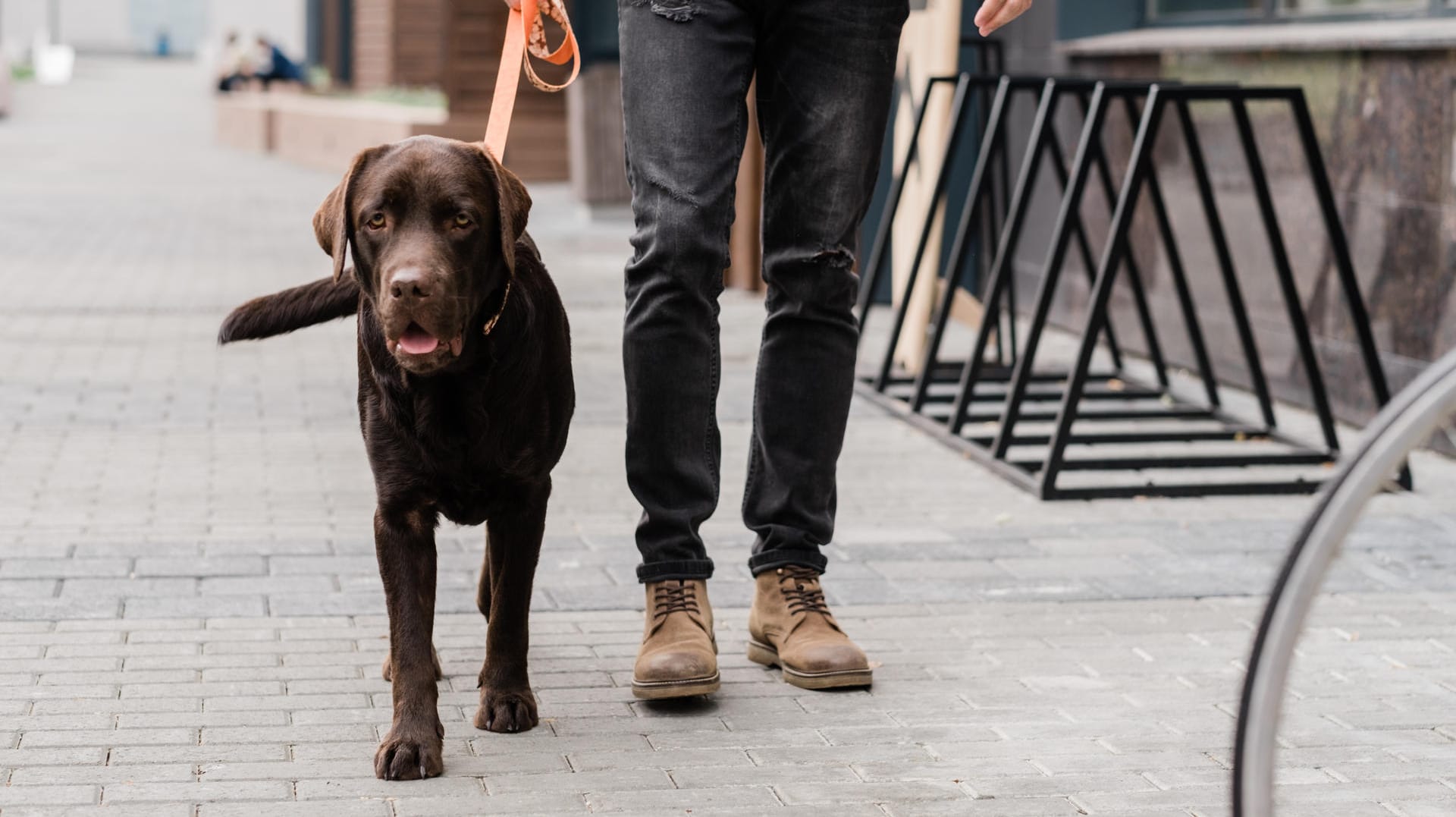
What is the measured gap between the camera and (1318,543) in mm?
1765

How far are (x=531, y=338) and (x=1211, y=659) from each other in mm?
1581

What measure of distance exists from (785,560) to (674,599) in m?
0.26

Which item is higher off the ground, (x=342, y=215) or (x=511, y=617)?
(x=342, y=215)

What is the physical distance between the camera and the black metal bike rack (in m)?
5.36

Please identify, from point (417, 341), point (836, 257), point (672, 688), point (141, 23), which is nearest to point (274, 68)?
point (836, 257)

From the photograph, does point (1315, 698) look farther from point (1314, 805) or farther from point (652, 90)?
point (652, 90)

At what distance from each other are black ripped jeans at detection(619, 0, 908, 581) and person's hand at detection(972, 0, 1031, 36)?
164mm

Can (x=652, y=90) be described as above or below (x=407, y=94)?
above

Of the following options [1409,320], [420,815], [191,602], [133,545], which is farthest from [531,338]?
[1409,320]

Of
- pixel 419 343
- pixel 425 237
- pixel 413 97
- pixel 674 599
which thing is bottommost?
pixel 413 97

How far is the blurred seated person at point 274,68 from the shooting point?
1158 inches

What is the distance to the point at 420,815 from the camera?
9.14ft

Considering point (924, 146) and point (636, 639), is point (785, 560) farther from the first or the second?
point (924, 146)

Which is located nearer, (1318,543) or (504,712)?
(1318,543)
